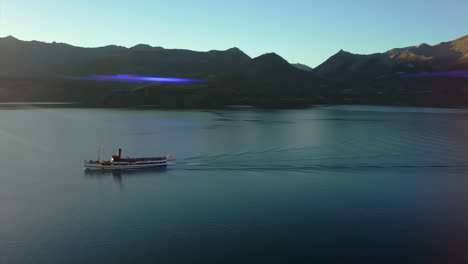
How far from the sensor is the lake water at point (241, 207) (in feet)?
95.1

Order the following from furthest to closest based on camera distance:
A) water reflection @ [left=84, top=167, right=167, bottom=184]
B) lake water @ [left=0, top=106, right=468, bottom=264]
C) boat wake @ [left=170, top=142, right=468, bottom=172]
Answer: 1. boat wake @ [left=170, top=142, right=468, bottom=172]
2. water reflection @ [left=84, top=167, right=167, bottom=184]
3. lake water @ [left=0, top=106, right=468, bottom=264]

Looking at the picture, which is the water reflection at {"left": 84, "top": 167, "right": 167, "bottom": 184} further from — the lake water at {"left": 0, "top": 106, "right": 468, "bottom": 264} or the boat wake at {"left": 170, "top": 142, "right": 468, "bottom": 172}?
the boat wake at {"left": 170, "top": 142, "right": 468, "bottom": 172}

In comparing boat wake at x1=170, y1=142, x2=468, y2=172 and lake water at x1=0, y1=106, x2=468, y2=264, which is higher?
boat wake at x1=170, y1=142, x2=468, y2=172

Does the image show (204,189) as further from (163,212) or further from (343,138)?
(343,138)

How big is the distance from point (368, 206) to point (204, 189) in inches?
840

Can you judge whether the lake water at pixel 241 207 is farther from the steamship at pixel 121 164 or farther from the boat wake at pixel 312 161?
the steamship at pixel 121 164

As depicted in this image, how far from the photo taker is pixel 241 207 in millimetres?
39250

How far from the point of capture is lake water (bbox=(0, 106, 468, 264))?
29.0 metres

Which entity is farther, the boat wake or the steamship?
the boat wake

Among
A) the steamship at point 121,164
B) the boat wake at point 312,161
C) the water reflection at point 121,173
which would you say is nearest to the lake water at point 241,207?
the boat wake at point 312,161

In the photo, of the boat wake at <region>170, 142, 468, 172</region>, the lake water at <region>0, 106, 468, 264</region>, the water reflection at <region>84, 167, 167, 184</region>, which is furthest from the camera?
the boat wake at <region>170, 142, 468, 172</region>

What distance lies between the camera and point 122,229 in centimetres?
3316

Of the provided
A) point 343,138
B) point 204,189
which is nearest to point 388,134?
point 343,138

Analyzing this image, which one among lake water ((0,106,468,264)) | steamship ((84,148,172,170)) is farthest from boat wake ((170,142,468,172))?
steamship ((84,148,172,170))
